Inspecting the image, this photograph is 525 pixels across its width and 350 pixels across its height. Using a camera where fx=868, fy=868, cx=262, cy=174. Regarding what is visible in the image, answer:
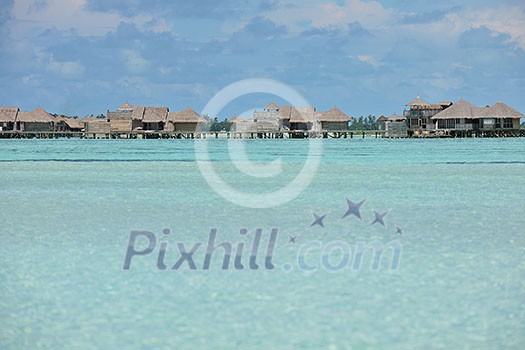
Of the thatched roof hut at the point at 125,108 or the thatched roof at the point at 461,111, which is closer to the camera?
the thatched roof at the point at 461,111

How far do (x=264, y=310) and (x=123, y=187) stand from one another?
1345cm

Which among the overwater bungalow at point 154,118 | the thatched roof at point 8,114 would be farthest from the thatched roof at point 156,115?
the thatched roof at point 8,114

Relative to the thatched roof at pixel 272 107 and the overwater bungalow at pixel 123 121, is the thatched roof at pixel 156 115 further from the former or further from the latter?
the thatched roof at pixel 272 107

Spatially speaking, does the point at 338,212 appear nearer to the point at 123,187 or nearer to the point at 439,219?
the point at 439,219

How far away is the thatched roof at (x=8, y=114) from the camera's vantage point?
86625mm

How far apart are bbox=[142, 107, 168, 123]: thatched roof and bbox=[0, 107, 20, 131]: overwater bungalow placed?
1285cm

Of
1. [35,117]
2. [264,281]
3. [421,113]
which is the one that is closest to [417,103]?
[421,113]

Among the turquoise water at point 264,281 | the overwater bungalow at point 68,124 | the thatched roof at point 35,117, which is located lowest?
the turquoise water at point 264,281

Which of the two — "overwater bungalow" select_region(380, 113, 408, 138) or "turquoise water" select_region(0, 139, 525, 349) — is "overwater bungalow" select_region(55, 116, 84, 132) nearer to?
"overwater bungalow" select_region(380, 113, 408, 138)

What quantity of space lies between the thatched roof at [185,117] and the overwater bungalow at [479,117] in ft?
79.0

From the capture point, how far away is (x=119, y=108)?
94438mm

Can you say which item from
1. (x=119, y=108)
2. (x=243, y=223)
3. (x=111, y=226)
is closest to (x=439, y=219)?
(x=243, y=223)

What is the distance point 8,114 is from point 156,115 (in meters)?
14.7

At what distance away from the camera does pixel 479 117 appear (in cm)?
7738
